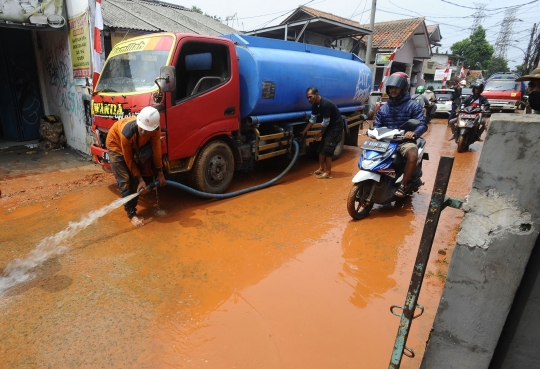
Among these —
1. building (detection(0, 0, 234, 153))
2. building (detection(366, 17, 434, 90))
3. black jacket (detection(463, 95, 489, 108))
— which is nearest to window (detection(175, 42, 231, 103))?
building (detection(0, 0, 234, 153))

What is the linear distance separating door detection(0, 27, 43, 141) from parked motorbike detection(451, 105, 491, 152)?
35.9ft

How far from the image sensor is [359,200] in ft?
14.5

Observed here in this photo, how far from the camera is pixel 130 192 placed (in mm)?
4250

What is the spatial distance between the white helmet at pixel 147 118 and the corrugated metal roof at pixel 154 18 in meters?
6.39

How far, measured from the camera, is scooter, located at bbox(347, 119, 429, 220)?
4211 mm

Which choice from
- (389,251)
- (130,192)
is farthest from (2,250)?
(389,251)

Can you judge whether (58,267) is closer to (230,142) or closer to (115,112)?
(115,112)

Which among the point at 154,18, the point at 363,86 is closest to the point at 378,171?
the point at 363,86

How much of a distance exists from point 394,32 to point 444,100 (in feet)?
23.0

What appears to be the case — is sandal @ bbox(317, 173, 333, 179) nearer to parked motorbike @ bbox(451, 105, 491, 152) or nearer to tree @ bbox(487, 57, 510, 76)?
parked motorbike @ bbox(451, 105, 491, 152)

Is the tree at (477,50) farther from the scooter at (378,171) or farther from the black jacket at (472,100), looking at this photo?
the scooter at (378,171)

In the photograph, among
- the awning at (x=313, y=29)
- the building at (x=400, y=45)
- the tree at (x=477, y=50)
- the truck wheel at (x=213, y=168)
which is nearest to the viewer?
the truck wheel at (x=213, y=168)

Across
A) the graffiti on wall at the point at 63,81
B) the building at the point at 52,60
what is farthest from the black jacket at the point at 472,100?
the graffiti on wall at the point at 63,81

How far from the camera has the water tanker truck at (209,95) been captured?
434cm
